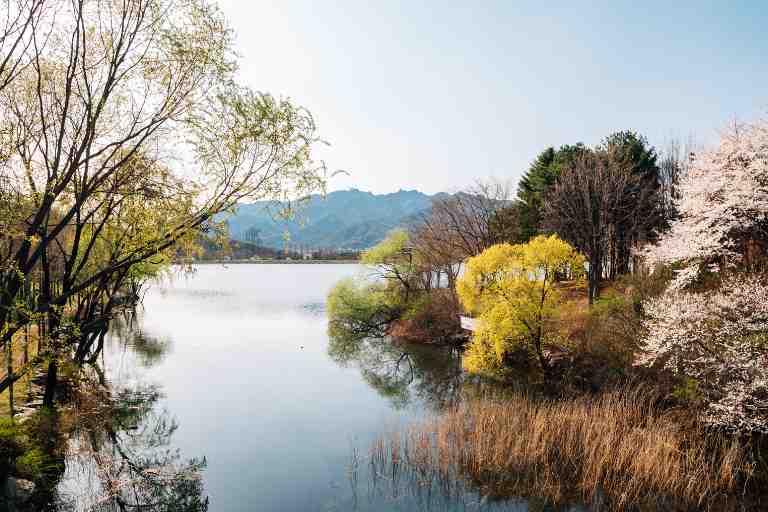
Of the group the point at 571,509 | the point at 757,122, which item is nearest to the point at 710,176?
the point at 757,122

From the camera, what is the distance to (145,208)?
12992 mm

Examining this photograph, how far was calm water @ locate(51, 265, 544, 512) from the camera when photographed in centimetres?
1359

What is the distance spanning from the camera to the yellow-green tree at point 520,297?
2383 cm

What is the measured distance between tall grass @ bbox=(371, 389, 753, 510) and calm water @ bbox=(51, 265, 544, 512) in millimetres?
1025

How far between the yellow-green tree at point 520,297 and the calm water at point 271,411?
3.24m

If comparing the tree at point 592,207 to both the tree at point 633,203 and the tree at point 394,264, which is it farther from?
the tree at point 394,264

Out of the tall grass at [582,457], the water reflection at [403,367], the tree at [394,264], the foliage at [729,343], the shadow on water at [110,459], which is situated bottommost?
the water reflection at [403,367]

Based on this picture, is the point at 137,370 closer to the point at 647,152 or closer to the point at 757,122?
the point at 757,122

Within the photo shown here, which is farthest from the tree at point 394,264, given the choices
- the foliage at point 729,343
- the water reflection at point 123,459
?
the foliage at point 729,343

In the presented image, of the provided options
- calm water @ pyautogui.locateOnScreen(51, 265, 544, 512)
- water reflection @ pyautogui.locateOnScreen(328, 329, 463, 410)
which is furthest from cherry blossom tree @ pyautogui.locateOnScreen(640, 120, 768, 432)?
water reflection @ pyautogui.locateOnScreen(328, 329, 463, 410)

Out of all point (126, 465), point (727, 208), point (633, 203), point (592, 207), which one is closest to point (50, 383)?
point (126, 465)

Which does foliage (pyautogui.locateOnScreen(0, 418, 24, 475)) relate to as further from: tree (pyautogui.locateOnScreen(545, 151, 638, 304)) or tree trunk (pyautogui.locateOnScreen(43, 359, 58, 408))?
tree (pyautogui.locateOnScreen(545, 151, 638, 304))

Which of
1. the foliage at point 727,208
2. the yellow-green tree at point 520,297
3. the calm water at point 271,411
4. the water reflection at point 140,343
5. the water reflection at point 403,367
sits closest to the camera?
the calm water at point 271,411

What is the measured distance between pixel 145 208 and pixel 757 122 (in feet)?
62.6
